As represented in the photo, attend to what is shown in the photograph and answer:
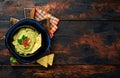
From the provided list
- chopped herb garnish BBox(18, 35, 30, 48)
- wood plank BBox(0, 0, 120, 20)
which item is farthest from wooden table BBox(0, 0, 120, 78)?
chopped herb garnish BBox(18, 35, 30, 48)

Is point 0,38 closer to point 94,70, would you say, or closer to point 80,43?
point 80,43

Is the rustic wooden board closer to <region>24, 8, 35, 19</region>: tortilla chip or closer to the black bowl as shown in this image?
the black bowl

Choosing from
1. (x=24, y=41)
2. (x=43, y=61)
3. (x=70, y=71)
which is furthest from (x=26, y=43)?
(x=70, y=71)

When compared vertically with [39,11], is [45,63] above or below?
below

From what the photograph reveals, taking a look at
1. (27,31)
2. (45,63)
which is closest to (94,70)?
(45,63)

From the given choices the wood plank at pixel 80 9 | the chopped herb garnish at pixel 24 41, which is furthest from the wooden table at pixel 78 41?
the chopped herb garnish at pixel 24 41

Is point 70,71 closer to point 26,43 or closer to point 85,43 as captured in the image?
point 85,43
